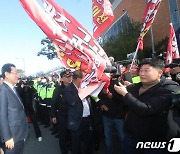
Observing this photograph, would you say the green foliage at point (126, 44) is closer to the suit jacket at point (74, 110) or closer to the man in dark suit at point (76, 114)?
the man in dark suit at point (76, 114)

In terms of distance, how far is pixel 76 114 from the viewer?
4.19 meters

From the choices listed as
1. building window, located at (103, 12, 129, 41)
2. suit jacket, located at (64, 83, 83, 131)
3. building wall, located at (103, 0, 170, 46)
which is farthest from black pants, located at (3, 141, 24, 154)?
building window, located at (103, 12, 129, 41)

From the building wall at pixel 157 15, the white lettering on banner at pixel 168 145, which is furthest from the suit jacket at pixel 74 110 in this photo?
the building wall at pixel 157 15

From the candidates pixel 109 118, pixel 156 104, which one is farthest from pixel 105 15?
pixel 156 104

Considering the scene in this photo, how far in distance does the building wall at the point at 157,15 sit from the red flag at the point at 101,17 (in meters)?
20.3

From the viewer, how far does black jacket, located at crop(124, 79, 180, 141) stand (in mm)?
2727

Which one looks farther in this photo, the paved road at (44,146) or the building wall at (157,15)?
the building wall at (157,15)

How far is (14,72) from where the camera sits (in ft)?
12.4

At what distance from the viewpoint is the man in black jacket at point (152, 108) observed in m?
2.73

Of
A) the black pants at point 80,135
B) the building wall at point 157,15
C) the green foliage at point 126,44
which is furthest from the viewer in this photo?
the green foliage at point 126,44

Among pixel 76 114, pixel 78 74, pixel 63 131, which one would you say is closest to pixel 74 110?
pixel 76 114

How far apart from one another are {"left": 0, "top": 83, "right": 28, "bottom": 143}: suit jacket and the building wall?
21729mm

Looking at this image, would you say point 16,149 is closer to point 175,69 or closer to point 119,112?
point 119,112

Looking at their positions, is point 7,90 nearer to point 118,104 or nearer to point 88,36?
point 88,36
